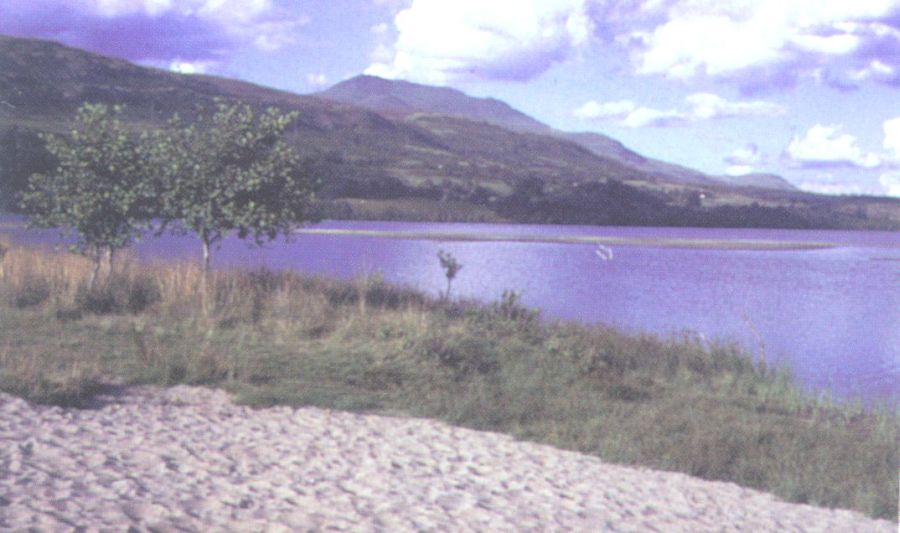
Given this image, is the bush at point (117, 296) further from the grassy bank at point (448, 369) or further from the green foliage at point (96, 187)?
the green foliage at point (96, 187)

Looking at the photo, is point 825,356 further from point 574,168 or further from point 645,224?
point 574,168

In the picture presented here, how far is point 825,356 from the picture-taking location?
23.7 metres

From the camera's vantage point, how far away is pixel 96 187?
18.2 metres

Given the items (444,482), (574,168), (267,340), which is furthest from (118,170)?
(574,168)

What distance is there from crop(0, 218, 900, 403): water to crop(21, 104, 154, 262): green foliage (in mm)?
4326

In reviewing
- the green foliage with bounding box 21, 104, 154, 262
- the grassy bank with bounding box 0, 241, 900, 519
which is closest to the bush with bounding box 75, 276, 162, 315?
the grassy bank with bounding box 0, 241, 900, 519

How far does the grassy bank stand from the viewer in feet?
Answer: 35.2

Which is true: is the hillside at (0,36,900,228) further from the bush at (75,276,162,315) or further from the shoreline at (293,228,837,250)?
the bush at (75,276,162,315)

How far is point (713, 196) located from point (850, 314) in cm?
10306

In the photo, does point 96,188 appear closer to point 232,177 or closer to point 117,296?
point 117,296

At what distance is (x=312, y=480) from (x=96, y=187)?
12.1 m

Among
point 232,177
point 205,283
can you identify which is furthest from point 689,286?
point 205,283

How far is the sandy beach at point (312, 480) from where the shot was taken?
682 cm

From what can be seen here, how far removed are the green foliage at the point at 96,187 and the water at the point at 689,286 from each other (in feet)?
14.2
